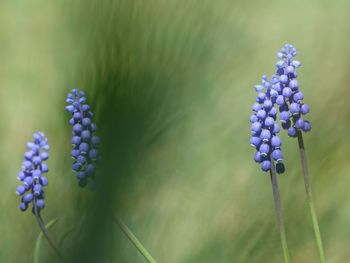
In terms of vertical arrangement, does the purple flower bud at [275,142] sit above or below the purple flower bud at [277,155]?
above

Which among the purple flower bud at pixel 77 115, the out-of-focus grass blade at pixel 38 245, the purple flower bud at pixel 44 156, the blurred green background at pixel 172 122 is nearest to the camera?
the blurred green background at pixel 172 122

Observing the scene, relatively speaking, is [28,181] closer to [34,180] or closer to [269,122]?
[34,180]

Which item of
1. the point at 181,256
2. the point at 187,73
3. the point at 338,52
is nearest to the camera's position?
the point at 187,73

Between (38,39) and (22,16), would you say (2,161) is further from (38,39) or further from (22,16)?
(22,16)

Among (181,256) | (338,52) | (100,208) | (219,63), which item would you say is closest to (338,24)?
(338,52)

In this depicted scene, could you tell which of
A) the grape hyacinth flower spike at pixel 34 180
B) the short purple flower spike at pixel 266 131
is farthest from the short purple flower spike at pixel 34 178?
the short purple flower spike at pixel 266 131

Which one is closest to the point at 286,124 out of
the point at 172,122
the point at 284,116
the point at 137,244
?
the point at 284,116

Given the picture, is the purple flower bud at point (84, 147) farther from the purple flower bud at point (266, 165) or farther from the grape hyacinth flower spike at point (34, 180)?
the purple flower bud at point (266, 165)
